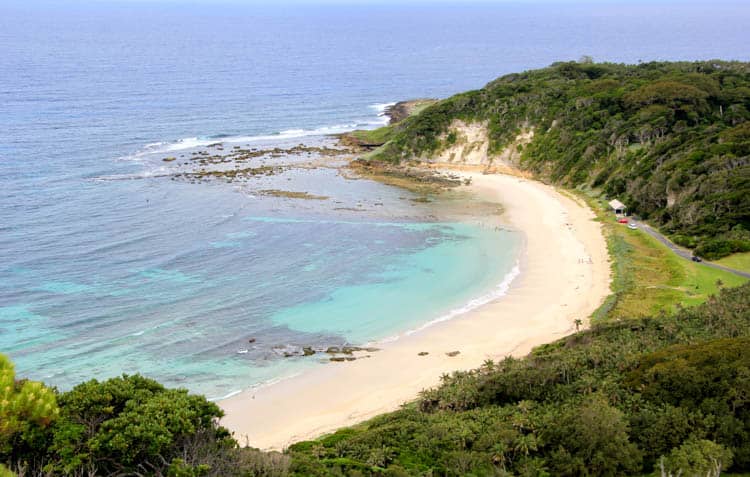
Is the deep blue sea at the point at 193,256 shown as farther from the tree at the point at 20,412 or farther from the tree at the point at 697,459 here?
the tree at the point at 697,459

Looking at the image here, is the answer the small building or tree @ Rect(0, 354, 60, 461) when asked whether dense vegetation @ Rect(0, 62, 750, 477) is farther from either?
the small building

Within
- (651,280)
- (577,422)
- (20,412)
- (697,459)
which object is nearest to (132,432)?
(20,412)

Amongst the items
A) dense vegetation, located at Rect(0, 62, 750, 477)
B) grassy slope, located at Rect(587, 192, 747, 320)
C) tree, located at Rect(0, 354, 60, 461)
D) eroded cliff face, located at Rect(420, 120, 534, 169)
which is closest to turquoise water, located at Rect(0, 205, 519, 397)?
grassy slope, located at Rect(587, 192, 747, 320)

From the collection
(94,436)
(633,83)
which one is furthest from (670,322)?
(633,83)

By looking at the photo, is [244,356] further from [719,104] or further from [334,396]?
[719,104]

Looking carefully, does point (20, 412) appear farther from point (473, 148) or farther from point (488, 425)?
point (473, 148)
